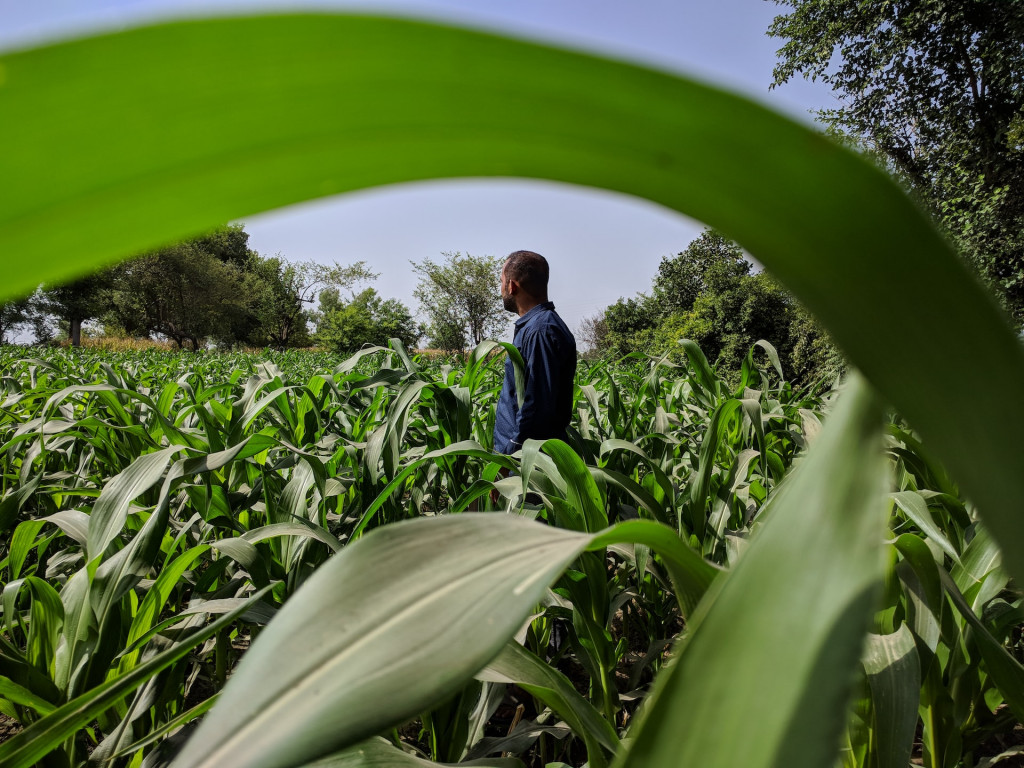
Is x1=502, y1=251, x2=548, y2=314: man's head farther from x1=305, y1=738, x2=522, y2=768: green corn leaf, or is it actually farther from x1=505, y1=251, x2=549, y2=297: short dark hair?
x1=305, y1=738, x2=522, y2=768: green corn leaf

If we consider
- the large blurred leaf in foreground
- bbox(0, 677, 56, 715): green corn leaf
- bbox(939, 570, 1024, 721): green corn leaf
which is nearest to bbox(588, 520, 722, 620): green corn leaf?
the large blurred leaf in foreground

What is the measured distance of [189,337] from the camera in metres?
28.2

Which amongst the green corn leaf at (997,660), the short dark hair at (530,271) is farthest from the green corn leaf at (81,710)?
the short dark hair at (530,271)

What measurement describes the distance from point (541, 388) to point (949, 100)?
10.7 m

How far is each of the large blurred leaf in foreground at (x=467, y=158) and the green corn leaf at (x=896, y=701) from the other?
50 cm

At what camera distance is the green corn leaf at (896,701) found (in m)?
0.52

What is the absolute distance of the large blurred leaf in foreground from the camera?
0.10 m

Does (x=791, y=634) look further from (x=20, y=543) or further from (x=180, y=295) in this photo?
(x=180, y=295)

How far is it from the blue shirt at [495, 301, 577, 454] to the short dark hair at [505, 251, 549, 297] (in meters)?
0.20

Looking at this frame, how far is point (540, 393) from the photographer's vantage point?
1897mm

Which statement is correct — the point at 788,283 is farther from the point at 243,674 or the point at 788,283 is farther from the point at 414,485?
the point at 414,485

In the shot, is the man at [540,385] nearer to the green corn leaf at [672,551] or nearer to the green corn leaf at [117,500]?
the green corn leaf at [117,500]

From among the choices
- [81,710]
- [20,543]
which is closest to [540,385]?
[20,543]

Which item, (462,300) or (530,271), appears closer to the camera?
(530,271)
